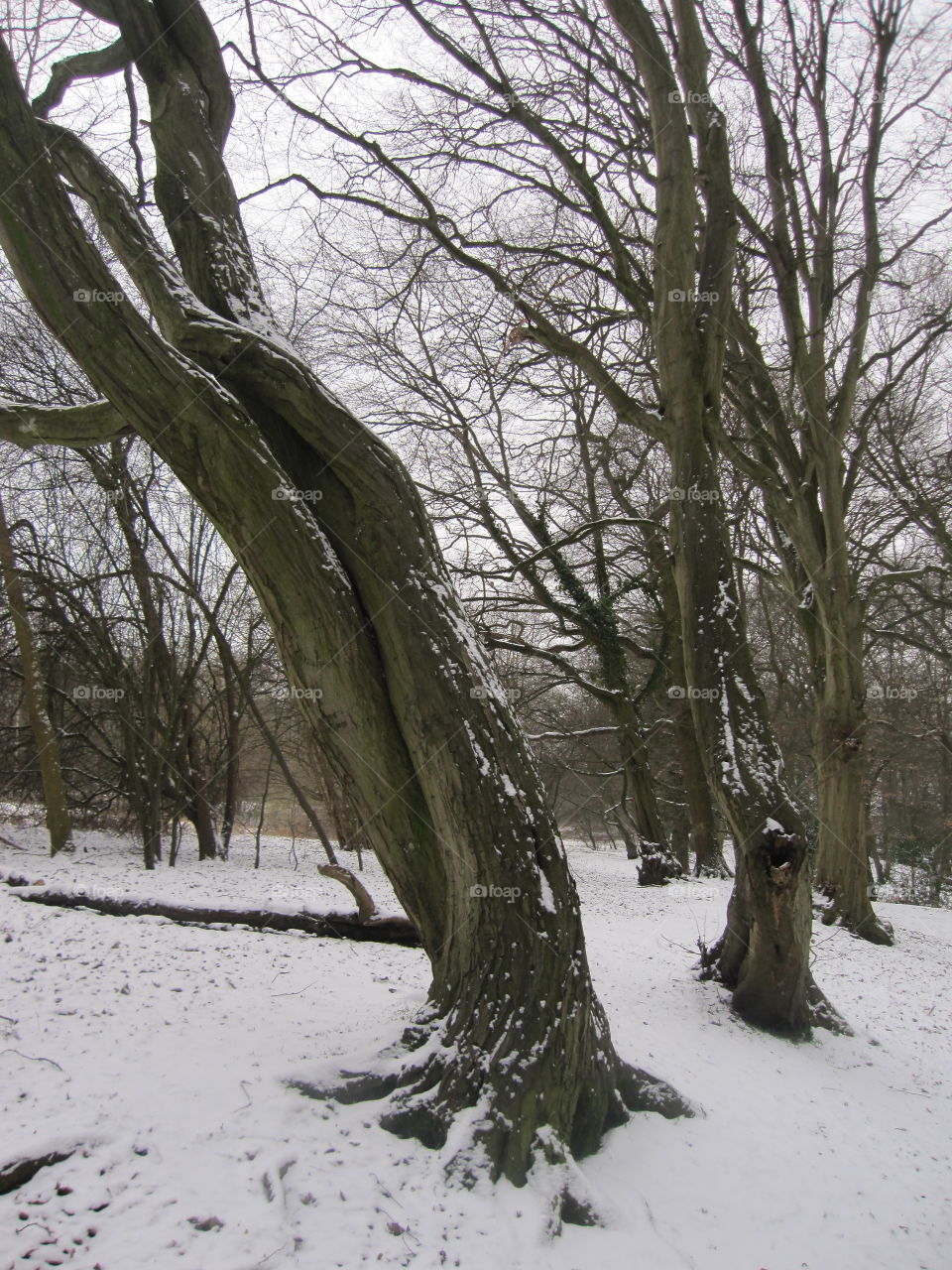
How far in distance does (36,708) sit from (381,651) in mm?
8943

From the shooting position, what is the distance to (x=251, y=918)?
690cm

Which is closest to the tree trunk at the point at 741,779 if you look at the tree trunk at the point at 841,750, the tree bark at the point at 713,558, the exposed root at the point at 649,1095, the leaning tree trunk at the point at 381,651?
the tree bark at the point at 713,558

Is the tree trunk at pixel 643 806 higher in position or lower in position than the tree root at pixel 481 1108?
higher

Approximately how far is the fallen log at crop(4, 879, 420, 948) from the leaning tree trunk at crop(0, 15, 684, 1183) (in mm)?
3440

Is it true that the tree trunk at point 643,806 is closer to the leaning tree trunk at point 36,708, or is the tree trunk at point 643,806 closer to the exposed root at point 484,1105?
the leaning tree trunk at point 36,708

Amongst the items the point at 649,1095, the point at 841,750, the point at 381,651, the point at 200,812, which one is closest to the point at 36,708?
the point at 200,812

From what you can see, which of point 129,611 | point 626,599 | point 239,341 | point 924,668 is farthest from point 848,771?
point 924,668

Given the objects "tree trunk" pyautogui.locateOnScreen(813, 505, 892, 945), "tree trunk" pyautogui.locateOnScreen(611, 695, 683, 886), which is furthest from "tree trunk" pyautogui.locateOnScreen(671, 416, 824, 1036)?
"tree trunk" pyautogui.locateOnScreen(611, 695, 683, 886)

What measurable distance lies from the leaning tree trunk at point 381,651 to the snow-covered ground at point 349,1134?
1.07 feet

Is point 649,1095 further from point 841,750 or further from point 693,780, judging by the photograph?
point 693,780

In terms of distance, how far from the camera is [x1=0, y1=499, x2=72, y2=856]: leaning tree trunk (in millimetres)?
10023

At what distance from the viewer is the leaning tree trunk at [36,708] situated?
32.9ft

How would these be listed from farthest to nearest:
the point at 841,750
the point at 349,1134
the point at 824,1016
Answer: the point at 841,750 < the point at 824,1016 < the point at 349,1134

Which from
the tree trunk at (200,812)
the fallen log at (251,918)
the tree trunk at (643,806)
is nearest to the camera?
the fallen log at (251,918)
